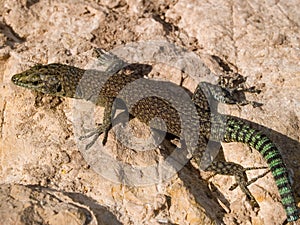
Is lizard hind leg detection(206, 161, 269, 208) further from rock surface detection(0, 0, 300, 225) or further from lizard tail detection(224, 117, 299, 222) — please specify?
lizard tail detection(224, 117, 299, 222)

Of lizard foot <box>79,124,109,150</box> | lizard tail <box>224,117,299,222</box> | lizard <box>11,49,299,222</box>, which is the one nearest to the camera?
lizard tail <box>224,117,299,222</box>

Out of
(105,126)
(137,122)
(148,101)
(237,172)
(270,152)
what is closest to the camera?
(270,152)

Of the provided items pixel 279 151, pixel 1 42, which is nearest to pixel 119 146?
pixel 279 151

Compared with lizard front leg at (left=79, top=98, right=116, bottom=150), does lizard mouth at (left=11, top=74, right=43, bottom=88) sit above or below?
above

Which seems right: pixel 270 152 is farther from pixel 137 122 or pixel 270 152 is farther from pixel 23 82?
pixel 23 82

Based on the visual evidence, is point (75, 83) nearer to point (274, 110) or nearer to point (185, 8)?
point (185, 8)

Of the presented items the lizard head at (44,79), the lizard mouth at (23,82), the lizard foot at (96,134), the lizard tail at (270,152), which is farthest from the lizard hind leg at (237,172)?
the lizard mouth at (23,82)

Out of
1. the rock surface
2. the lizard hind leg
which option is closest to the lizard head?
the rock surface

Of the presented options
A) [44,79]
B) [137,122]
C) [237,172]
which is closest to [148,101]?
[137,122]
